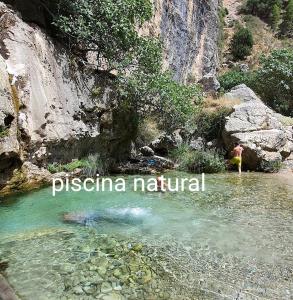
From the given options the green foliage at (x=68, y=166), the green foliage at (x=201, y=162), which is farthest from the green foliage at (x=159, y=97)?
the green foliage at (x=68, y=166)

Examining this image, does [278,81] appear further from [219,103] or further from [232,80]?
[219,103]

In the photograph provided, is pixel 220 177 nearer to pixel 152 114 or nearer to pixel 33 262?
pixel 152 114

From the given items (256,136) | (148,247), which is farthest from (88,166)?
(256,136)

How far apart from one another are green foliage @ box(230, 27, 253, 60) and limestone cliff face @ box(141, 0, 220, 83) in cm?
1044

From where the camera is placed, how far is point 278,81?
27641 millimetres

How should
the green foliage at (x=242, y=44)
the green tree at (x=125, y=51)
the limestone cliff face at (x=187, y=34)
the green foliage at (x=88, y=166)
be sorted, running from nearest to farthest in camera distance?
the green foliage at (x=88, y=166)
the green tree at (x=125, y=51)
the limestone cliff face at (x=187, y=34)
the green foliage at (x=242, y=44)

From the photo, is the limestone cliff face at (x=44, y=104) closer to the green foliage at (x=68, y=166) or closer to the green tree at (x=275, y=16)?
the green foliage at (x=68, y=166)

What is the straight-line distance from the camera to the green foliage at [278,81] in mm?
27203

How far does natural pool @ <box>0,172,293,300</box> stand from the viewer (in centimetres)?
537

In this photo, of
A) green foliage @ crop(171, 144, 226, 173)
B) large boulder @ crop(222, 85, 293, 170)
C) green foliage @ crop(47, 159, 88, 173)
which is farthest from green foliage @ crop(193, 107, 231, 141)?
green foliage @ crop(47, 159, 88, 173)

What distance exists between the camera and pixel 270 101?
28.6 m

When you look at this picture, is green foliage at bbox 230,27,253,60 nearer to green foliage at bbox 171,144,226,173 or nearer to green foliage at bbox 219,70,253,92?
green foliage at bbox 219,70,253,92

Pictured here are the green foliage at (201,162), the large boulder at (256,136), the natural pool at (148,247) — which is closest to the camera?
the natural pool at (148,247)

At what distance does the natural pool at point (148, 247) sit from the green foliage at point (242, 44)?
40141 millimetres
